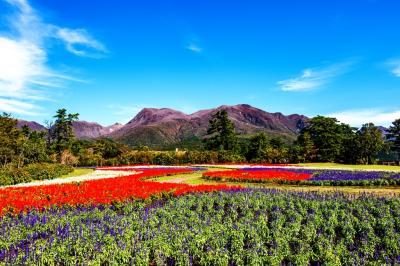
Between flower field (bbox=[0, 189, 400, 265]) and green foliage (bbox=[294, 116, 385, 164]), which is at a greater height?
green foliage (bbox=[294, 116, 385, 164])

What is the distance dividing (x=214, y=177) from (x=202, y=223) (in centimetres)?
1969

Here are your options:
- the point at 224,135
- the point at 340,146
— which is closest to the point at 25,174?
the point at 224,135

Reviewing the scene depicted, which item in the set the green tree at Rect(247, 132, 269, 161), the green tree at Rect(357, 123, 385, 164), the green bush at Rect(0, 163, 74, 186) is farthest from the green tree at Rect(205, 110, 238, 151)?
the green bush at Rect(0, 163, 74, 186)

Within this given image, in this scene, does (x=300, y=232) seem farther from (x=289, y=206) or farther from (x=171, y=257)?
(x=171, y=257)

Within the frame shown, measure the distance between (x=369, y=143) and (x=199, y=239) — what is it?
200 ft

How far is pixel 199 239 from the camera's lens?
28.8 feet

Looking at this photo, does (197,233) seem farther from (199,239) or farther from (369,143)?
(369,143)

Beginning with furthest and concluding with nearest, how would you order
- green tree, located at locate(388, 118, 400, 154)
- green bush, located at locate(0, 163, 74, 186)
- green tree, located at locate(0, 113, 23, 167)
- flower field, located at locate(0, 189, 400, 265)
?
green tree, located at locate(388, 118, 400, 154), green tree, located at locate(0, 113, 23, 167), green bush, located at locate(0, 163, 74, 186), flower field, located at locate(0, 189, 400, 265)

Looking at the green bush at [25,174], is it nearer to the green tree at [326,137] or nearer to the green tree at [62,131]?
the green tree at [62,131]

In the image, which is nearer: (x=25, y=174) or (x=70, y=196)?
(x=70, y=196)

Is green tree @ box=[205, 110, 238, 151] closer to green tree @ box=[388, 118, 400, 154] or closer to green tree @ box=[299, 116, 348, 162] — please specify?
green tree @ box=[299, 116, 348, 162]

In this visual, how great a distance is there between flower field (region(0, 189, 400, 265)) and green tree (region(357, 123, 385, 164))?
52698 millimetres

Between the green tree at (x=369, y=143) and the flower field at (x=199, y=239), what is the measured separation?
52698 millimetres

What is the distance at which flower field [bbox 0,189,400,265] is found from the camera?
25.8ft
